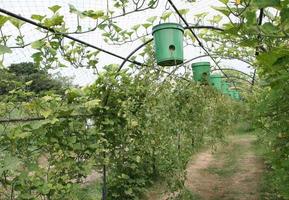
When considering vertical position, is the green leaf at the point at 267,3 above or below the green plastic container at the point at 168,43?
below

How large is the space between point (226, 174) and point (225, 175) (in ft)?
0.28

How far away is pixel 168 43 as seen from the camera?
145 inches

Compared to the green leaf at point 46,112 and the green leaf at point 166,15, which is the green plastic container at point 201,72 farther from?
the green leaf at point 46,112

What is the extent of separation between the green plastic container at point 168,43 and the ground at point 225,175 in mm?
2950

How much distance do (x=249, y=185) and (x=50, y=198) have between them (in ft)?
15.7

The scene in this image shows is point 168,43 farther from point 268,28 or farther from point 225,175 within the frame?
point 225,175

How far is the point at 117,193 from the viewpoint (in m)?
5.71

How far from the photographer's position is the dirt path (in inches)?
258

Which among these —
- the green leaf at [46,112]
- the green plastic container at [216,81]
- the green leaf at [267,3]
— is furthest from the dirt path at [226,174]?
the green leaf at [267,3]

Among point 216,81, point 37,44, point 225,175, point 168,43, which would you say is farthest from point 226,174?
point 37,44

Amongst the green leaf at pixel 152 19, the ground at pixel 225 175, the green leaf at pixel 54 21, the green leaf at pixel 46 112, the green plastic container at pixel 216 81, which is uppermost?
the green leaf at pixel 152 19

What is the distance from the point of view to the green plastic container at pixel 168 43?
3.69 metres

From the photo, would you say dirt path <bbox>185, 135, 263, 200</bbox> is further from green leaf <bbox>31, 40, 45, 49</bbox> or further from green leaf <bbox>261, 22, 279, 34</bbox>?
green leaf <bbox>261, 22, 279, 34</bbox>

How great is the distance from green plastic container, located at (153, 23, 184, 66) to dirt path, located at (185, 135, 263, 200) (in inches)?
131
